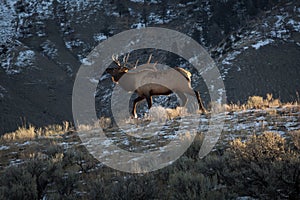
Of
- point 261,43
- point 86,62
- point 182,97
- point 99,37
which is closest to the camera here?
point 182,97

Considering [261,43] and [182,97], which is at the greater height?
[261,43]

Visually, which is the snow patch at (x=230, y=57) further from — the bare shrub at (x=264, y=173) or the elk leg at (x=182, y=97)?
the bare shrub at (x=264, y=173)

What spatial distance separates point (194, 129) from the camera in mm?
9422

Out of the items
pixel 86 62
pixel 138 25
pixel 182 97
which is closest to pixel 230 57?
pixel 86 62

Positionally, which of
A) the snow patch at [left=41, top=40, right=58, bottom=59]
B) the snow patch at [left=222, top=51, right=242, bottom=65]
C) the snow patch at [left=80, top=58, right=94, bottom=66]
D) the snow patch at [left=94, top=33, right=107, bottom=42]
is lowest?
the snow patch at [left=222, top=51, right=242, bottom=65]

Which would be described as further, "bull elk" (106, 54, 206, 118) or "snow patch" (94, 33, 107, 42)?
"snow patch" (94, 33, 107, 42)

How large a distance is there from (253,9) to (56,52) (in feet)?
127

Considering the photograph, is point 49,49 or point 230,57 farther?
point 49,49

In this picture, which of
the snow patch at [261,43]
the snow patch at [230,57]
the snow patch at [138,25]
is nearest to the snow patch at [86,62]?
the snow patch at [138,25]

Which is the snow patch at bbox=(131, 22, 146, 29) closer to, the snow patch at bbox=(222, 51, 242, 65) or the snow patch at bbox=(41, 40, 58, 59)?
the snow patch at bbox=(41, 40, 58, 59)

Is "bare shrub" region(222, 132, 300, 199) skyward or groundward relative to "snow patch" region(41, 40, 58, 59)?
groundward

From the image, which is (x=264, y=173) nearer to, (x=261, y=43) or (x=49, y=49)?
(x=261, y=43)

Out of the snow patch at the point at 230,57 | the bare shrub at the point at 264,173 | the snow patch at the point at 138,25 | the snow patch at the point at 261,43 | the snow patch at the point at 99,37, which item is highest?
the snow patch at the point at 138,25

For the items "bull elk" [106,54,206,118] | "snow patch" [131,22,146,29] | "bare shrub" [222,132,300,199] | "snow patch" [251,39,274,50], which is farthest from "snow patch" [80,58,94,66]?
"bare shrub" [222,132,300,199]
